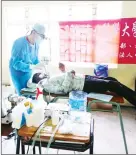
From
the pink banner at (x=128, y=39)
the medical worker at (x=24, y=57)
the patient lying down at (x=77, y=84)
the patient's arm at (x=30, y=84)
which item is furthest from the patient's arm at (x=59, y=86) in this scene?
the pink banner at (x=128, y=39)

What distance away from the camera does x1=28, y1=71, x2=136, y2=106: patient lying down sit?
1.64 meters

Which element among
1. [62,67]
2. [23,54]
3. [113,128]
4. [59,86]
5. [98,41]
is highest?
[98,41]

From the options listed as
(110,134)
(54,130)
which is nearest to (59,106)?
(54,130)

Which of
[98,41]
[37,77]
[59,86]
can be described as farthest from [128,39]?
[37,77]

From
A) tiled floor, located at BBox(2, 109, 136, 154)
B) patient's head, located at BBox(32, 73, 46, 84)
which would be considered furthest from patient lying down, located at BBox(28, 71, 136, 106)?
tiled floor, located at BBox(2, 109, 136, 154)

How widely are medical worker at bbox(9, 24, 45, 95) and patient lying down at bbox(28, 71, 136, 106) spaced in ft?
0.36

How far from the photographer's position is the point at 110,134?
165 centimetres

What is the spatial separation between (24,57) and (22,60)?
39 millimetres

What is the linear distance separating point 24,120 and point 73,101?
46 centimetres

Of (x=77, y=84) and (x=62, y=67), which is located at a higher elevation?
(x=62, y=67)

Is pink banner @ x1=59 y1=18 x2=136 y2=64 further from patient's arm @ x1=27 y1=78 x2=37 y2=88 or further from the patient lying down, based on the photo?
patient's arm @ x1=27 y1=78 x2=37 y2=88

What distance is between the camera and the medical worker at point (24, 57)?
61.2 inches

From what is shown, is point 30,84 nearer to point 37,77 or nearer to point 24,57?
point 37,77

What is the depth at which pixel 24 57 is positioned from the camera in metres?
1.71
